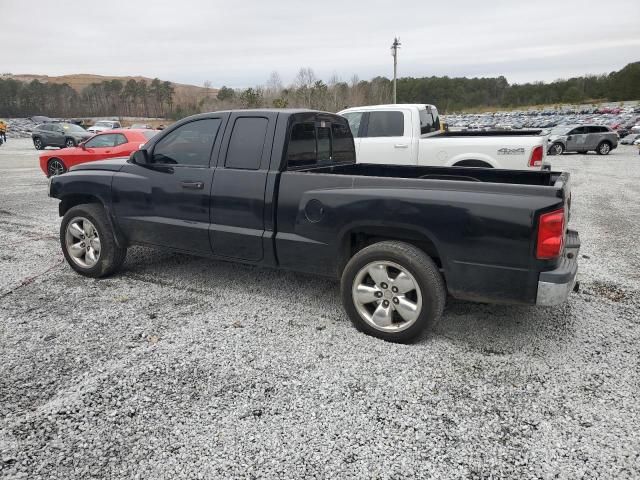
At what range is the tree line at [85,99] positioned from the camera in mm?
121250

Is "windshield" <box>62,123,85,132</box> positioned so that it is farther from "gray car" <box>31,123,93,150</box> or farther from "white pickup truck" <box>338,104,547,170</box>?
"white pickup truck" <box>338,104,547,170</box>

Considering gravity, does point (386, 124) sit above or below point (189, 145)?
above

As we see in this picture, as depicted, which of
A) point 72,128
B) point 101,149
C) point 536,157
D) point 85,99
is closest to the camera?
point 536,157

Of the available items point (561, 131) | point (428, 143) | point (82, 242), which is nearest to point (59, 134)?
point (428, 143)

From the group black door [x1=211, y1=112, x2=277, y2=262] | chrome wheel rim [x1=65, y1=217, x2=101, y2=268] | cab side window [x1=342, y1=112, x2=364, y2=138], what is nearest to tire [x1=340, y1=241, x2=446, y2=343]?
black door [x1=211, y1=112, x2=277, y2=262]

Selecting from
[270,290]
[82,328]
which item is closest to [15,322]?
[82,328]

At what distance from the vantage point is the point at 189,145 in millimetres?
4613

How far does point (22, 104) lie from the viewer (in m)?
122

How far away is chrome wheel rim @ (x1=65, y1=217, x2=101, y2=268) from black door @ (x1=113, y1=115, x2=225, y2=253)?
1.39ft

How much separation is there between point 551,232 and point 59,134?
30674 mm

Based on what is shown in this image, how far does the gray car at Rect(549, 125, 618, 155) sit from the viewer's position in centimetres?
2483

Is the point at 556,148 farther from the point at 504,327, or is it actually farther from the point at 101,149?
the point at 504,327

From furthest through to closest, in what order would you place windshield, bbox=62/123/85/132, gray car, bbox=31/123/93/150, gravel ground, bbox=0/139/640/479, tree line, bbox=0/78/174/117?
tree line, bbox=0/78/174/117, windshield, bbox=62/123/85/132, gray car, bbox=31/123/93/150, gravel ground, bbox=0/139/640/479

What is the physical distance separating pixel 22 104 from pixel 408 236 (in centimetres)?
14730
